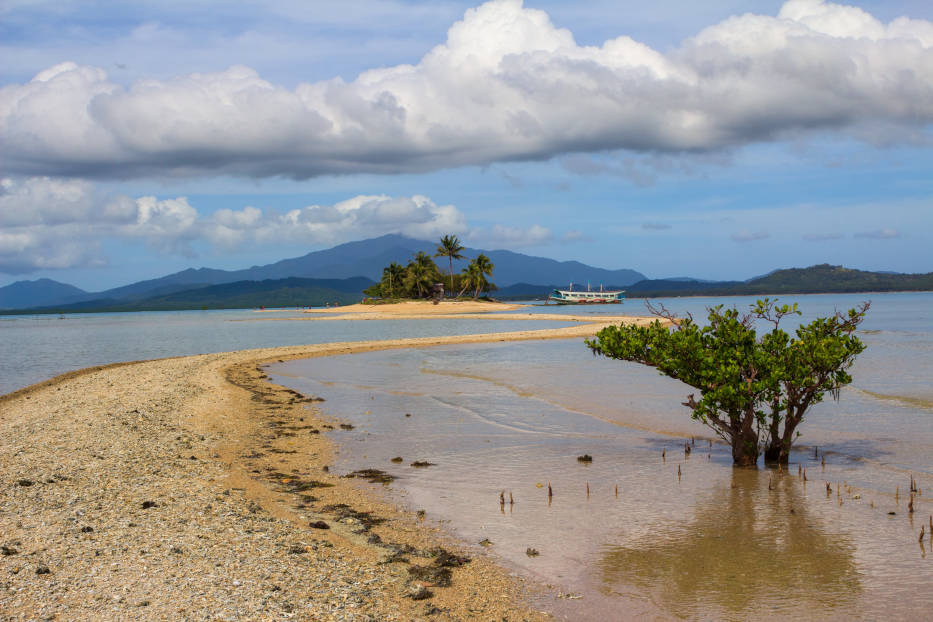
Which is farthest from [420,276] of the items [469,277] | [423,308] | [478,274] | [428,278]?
[423,308]

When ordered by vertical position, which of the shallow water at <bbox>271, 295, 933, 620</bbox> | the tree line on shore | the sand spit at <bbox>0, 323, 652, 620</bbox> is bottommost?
the shallow water at <bbox>271, 295, 933, 620</bbox>

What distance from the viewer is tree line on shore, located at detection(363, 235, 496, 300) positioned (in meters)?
170

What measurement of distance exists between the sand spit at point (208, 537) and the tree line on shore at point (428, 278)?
148416 mm

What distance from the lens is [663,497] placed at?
1395 centimetres

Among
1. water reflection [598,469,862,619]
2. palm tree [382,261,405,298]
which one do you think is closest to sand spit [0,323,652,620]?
water reflection [598,469,862,619]

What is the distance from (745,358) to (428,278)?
154 meters

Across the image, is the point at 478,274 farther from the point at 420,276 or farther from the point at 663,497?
the point at 663,497

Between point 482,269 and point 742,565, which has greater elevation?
point 482,269

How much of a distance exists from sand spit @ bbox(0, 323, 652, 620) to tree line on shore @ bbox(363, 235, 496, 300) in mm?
148416

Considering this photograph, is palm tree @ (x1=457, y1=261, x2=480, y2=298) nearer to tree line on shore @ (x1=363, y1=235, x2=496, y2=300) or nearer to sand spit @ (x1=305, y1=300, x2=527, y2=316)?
tree line on shore @ (x1=363, y1=235, x2=496, y2=300)

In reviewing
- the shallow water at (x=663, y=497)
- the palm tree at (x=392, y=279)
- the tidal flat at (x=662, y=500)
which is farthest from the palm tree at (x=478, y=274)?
the tidal flat at (x=662, y=500)

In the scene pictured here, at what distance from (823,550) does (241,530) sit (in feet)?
31.0

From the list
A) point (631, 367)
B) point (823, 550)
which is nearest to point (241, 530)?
point (823, 550)

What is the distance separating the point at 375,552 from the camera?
10.6m
